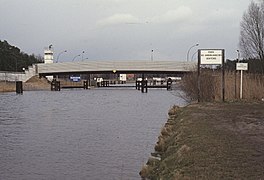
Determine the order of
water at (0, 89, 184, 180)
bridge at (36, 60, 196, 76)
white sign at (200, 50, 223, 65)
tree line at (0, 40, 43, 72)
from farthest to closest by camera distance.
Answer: tree line at (0, 40, 43, 72)
bridge at (36, 60, 196, 76)
white sign at (200, 50, 223, 65)
water at (0, 89, 184, 180)

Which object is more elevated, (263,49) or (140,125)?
(263,49)

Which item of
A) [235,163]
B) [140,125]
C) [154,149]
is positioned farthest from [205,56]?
[235,163]

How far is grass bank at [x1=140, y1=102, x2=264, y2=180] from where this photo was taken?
948 cm

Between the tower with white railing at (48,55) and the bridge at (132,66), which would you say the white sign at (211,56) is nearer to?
the bridge at (132,66)

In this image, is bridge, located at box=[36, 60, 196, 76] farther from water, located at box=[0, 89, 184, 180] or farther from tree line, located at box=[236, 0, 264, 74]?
water, located at box=[0, 89, 184, 180]

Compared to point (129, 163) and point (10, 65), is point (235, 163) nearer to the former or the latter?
point (129, 163)

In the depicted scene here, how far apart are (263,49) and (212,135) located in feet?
147

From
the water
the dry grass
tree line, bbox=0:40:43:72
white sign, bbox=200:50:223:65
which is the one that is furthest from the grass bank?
tree line, bbox=0:40:43:72

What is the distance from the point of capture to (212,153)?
38.0 feet

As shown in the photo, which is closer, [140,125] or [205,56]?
[140,125]

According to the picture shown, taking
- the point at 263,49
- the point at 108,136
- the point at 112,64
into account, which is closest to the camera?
the point at 108,136

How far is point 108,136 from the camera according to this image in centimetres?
2020

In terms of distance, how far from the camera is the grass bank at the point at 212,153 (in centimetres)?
948

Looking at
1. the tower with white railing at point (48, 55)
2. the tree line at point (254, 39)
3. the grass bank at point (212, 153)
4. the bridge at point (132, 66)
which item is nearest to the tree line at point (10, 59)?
the tower with white railing at point (48, 55)
